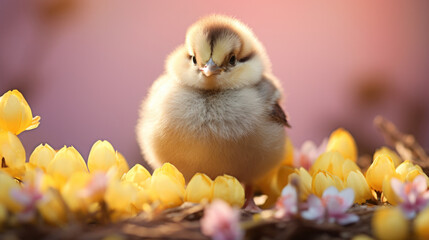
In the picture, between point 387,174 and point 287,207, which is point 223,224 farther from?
point 387,174

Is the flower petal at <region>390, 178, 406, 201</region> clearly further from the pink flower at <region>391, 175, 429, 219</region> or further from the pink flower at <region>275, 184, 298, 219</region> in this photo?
the pink flower at <region>275, 184, 298, 219</region>

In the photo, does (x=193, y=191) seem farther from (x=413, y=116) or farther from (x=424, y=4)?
(x=424, y=4)

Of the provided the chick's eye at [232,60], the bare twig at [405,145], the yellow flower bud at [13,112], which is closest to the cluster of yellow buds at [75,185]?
the yellow flower bud at [13,112]

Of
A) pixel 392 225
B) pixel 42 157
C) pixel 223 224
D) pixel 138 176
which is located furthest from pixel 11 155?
pixel 392 225

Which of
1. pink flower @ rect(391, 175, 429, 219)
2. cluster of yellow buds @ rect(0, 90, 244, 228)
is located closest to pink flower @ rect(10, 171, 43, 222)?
cluster of yellow buds @ rect(0, 90, 244, 228)

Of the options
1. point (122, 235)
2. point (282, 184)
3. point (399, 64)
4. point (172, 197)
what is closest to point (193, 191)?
point (172, 197)

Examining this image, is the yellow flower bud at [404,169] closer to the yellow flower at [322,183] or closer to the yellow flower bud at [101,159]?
the yellow flower at [322,183]
